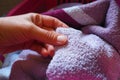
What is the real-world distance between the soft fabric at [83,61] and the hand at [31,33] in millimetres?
44

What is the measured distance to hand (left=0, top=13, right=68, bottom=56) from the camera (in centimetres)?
55

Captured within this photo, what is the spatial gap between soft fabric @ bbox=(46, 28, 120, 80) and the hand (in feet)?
0.15

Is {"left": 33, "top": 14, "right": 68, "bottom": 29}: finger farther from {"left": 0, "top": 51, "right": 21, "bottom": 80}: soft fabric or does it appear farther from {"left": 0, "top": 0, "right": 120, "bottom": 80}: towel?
{"left": 0, "top": 51, "right": 21, "bottom": 80}: soft fabric

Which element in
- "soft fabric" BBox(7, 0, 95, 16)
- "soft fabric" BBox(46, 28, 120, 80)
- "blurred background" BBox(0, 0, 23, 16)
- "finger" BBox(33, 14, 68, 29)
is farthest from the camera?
"blurred background" BBox(0, 0, 23, 16)

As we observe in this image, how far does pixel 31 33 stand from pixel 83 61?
0.16m

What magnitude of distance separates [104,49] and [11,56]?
293mm

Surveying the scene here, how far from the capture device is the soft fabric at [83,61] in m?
0.47

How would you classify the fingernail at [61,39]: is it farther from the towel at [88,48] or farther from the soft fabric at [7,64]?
the soft fabric at [7,64]

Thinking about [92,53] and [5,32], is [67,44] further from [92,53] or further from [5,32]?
[5,32]

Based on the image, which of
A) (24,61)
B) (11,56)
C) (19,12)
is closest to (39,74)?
(24,61)

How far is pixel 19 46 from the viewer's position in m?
0.63

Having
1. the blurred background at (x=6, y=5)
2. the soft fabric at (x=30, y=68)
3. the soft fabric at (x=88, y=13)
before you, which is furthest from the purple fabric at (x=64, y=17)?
the blurred background at (x=6, y=5)

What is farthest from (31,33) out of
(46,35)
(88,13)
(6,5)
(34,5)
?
(6,5)

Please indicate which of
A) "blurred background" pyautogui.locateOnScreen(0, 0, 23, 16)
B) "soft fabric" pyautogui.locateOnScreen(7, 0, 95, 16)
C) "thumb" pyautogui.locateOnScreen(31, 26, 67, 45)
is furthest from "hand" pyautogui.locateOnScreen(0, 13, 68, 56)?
"blurred background" pyautogui.locateOnScreen(0, 0, 23, 16)
